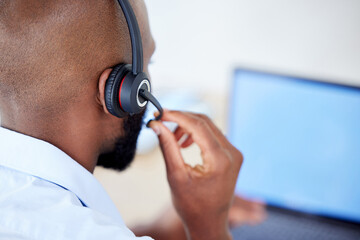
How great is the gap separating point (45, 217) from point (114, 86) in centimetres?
21

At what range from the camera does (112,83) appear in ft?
1.82

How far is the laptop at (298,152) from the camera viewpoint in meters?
0.92

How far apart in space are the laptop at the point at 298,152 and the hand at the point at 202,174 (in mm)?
234

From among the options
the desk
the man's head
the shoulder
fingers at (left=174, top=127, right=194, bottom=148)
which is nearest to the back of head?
the man's head

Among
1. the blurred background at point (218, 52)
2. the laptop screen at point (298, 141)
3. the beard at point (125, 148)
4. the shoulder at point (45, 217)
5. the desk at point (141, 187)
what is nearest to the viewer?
the shoulder at point (45, 217)

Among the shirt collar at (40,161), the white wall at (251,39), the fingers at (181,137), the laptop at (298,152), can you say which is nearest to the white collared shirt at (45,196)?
the shirt collar at (40,161)

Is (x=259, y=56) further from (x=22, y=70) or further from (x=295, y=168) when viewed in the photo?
(x=22, y=70)

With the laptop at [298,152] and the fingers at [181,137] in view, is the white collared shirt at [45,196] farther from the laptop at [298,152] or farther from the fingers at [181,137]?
the laptop at [298,152]

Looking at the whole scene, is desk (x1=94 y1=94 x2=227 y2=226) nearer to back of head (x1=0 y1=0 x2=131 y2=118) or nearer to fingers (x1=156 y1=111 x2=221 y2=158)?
fingers (x1=156 y1=111 x2=221 y2=158)

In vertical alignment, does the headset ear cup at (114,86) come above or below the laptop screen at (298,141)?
above

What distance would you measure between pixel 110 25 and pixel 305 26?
0.90 meters

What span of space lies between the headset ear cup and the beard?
95 millimetres

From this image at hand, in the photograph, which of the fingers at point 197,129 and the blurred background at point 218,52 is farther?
the blurred background at point 218,52

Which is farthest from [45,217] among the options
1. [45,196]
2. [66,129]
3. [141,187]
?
[141,187]
